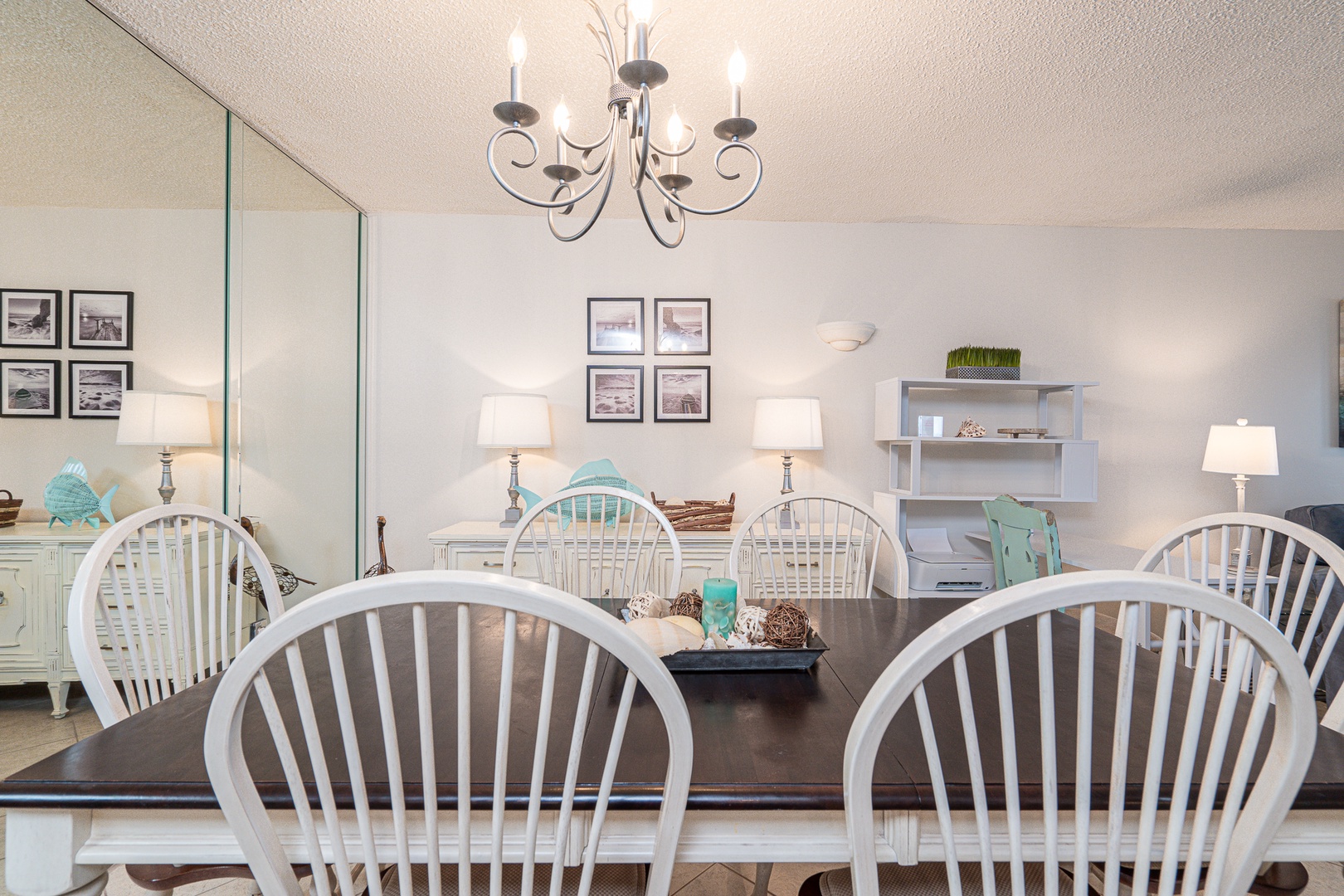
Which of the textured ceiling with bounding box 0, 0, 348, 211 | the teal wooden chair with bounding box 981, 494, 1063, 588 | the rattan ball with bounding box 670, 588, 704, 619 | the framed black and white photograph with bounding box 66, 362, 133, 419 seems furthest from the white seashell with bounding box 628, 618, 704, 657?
the textured ceiling with bounding box 0, 0, 348, 211

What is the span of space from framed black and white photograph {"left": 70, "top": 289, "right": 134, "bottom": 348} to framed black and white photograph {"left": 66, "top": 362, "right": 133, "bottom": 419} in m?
0.06

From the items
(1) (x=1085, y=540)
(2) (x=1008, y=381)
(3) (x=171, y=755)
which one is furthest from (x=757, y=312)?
(3) (x=171, y=755)

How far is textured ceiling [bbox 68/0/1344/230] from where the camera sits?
6.08 ft

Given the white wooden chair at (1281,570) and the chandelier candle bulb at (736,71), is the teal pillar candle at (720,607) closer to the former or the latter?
the white wooden chair at (1281,570)

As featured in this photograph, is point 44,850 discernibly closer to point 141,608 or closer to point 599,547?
point 141,608

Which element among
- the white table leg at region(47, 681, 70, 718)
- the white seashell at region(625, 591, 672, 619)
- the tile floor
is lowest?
the tile floor

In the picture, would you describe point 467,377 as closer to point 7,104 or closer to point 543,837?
point 7,104

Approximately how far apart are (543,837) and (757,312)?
3.03 m

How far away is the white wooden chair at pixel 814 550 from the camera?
1870mm

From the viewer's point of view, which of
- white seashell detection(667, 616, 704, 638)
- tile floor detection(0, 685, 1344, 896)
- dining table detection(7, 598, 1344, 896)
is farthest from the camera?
tile floor detection(0, 685, 1344, 896)

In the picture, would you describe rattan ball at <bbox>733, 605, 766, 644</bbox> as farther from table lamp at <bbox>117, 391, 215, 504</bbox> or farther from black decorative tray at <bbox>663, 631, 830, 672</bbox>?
table lamp at <bbox>117, 391, 215, 504</bbox>

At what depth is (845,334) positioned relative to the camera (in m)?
3.39

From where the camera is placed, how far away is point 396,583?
613 millimetres

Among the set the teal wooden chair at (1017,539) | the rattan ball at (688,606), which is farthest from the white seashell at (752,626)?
the teal wooden chair at (1017,539)
